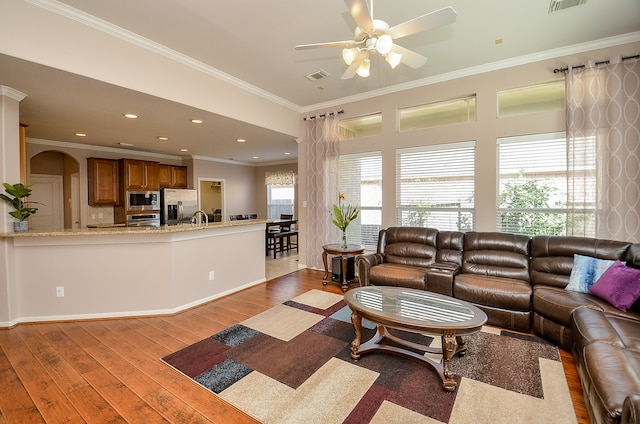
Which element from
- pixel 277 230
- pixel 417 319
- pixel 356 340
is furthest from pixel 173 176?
Result: pixel 417 319

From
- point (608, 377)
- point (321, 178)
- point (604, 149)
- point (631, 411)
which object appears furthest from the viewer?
point (321, 178)

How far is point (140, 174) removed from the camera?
6711 millimetres

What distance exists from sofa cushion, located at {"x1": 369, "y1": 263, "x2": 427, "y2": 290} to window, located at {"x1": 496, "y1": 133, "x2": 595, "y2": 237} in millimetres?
1497

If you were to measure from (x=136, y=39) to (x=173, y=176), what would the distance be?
508 cm

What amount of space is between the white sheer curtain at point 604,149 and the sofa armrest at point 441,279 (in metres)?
1.58

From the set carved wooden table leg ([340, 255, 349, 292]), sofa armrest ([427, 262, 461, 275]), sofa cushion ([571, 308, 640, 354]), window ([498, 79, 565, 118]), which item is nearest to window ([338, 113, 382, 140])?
window ([498, 79, 565, 118])

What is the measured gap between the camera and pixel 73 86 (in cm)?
294

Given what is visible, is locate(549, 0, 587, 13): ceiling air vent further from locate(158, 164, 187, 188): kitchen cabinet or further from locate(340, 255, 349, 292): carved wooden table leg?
locate(158, 164, 187, 188): kitchen cabinet

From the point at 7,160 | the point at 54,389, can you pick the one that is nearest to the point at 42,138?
the point at 7,160

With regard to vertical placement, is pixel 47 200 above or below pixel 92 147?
below

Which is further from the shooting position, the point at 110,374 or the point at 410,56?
the point at 410,56

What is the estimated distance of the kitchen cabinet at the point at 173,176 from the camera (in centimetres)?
732

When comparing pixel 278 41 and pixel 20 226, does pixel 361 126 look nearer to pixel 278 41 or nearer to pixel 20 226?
pixel 278 41

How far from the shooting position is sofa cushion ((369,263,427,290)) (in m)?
3.46
